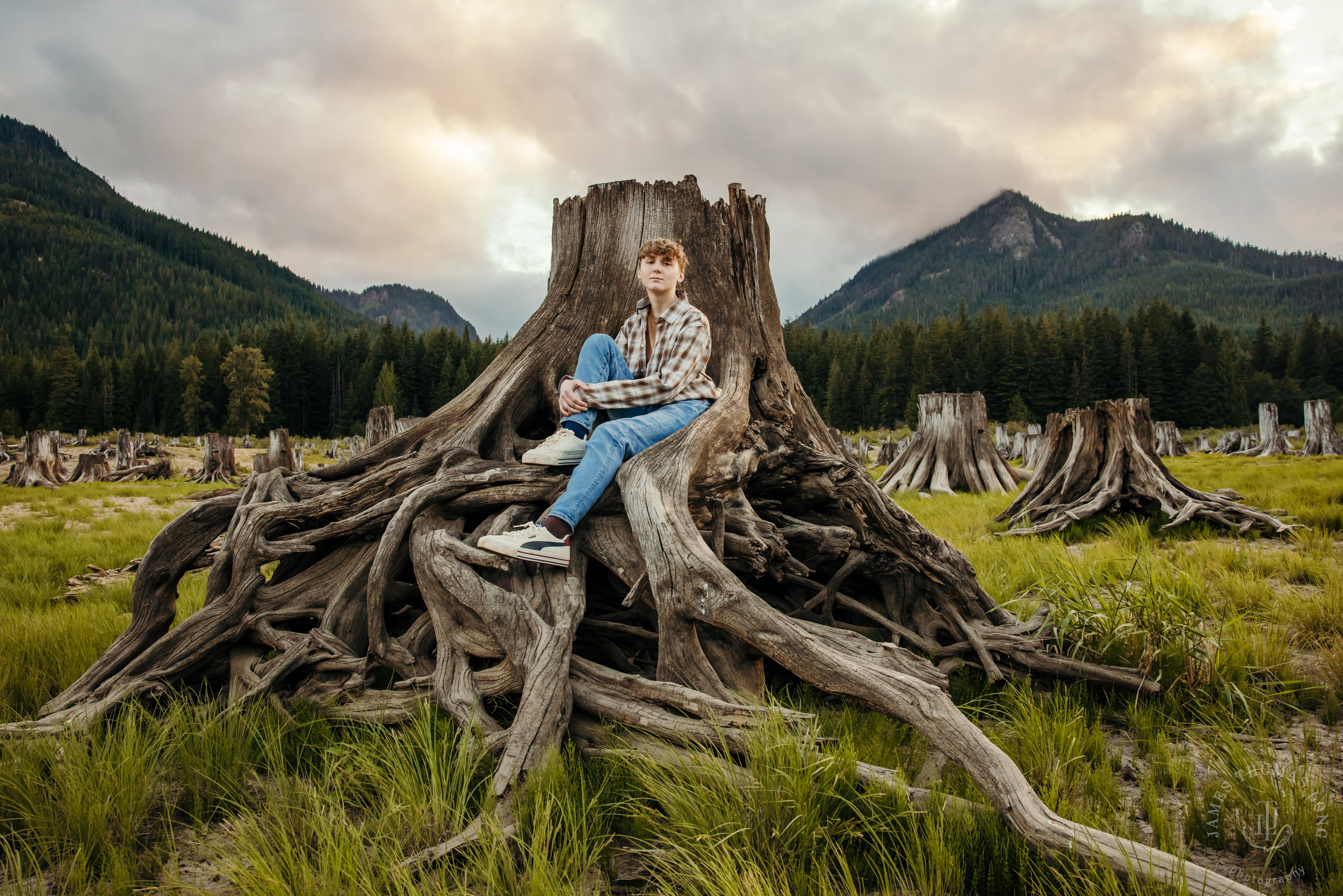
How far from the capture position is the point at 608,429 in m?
3.34

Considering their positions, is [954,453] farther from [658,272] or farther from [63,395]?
[63,395]

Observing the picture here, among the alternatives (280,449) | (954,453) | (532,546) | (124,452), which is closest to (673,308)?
(532,546)

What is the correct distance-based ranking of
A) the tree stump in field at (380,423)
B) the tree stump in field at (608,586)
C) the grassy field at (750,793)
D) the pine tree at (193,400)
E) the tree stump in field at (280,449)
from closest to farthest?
the grassy field at (750,793) < the tree stump in field at (608,586) < the tree stump in field at (380,423) < the tree stump in field at (280,449) < the pine tree at (193,400)

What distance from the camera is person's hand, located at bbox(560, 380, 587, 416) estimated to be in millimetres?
3686

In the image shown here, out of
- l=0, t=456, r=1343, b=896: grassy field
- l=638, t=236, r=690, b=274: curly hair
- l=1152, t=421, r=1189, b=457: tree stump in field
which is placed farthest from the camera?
l=1152, t=421, r=1189, b=457: tree stump in field

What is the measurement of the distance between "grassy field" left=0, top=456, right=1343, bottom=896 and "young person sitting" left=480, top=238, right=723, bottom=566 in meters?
0.95

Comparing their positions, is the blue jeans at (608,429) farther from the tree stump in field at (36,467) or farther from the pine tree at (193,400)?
the pine tree at (193,400)

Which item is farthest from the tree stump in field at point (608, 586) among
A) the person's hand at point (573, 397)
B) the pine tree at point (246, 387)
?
the pine tree at point (246, 387)

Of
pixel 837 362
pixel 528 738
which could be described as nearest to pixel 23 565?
pixel 528 738

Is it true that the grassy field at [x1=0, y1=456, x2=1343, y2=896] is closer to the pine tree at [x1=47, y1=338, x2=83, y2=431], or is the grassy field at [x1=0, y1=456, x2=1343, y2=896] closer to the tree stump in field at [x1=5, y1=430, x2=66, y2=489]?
the tree stump in field at [x1=5, y1=430, x2=66, y2=489]

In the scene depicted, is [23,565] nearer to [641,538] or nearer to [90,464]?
[641,538]

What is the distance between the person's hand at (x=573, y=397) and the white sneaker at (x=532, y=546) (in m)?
0.91

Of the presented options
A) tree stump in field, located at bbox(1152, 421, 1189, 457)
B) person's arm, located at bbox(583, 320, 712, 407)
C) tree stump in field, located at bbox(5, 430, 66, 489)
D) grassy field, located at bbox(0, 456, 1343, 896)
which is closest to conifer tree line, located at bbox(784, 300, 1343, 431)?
tree stump in field, located at bbox(1152, 421, 1189, 457)

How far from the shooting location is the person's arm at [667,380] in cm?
368
